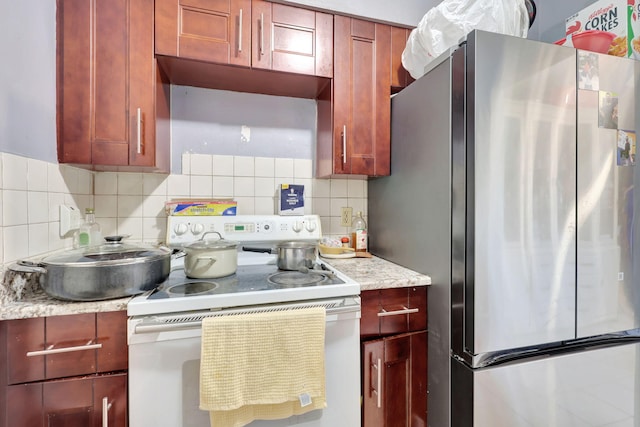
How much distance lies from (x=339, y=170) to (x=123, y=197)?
1192mm

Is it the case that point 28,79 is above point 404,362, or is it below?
above

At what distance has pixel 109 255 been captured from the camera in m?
1.06

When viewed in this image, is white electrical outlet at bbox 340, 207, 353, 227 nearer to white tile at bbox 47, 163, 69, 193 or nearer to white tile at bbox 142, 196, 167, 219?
white tile at bbox 142, 196, 167, 219

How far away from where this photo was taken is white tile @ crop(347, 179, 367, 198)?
75.3 inches

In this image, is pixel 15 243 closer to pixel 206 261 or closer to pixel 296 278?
pixel 206 261

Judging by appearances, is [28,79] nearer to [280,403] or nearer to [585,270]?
[280,403]

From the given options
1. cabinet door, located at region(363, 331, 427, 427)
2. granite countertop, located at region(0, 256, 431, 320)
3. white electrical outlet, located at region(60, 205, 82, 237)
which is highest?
white electrical outlet, located at region(60, 205, 82, 237)

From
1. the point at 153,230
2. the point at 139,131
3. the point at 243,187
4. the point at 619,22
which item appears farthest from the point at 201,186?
the point at 619,22

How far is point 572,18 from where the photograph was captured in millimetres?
1547

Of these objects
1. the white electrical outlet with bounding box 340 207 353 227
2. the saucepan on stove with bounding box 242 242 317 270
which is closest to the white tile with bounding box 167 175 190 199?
the saucepan on stove with bounding box 242 242 317 270

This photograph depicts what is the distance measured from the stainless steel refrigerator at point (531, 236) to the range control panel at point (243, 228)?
0.70 meters

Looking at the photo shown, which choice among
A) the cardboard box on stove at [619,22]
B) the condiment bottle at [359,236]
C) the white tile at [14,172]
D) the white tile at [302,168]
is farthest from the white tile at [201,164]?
the cardboard box on stove at [619,22]

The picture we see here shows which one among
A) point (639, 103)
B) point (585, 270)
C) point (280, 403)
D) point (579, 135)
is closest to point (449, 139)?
point (579, 135)

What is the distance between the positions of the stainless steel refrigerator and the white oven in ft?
1.36
